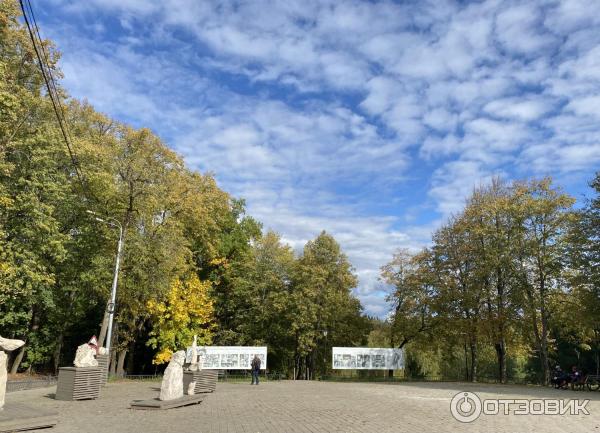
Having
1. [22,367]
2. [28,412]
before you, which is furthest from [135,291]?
[28,412]

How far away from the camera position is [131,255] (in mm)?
26422

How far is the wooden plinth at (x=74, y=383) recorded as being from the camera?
583 inches

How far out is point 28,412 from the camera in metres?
9.72

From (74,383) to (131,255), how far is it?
480 inches

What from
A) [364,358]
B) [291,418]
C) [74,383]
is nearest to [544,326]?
[364,358]

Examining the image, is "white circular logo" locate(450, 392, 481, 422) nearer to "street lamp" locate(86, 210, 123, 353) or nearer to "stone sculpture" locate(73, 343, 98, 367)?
"stone sculpture" locate(73, 343, 98, 367)

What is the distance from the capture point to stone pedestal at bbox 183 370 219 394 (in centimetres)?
1617

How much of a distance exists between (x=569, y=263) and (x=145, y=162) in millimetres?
25187

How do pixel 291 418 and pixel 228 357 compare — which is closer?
pixel 291 418

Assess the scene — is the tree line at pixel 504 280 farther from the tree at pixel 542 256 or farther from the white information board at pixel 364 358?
the white information board at pixel 364 358

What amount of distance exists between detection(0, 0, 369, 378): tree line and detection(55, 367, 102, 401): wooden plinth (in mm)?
7198

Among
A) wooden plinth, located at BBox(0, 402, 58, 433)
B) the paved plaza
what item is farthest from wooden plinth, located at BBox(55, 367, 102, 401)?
wooden plinth, located at BBox(0, 402, 58, 433)

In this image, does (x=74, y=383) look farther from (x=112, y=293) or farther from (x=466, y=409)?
(x=466, y=409)

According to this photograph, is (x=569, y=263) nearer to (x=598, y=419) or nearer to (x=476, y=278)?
(x=476, y=278)
